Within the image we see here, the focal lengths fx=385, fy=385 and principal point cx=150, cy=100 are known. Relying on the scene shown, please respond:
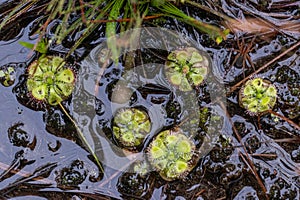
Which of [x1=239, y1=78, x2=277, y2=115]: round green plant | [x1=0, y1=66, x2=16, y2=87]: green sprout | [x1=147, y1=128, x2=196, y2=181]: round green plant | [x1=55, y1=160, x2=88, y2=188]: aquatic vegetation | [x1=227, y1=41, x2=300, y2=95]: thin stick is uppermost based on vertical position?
[x1=227, y1=41, x2=300, y2=95]: thin stick

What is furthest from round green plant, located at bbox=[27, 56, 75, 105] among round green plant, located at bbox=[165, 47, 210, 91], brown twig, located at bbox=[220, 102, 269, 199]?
brown twig, located at bbox=[220, 102, 269, 199]

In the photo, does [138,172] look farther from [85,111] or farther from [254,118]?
[254,118]

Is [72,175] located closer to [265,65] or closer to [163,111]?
[163,111]

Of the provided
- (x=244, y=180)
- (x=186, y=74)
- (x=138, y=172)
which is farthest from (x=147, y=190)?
(x=186, y=74)

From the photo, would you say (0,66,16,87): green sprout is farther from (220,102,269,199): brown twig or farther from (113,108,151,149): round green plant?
(220,102,269,199): brown twig

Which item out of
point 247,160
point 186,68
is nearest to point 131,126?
point 186,68

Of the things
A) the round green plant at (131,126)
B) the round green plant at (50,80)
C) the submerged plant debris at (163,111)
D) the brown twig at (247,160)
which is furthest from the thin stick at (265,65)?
the round green plant at (50,80)
